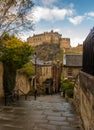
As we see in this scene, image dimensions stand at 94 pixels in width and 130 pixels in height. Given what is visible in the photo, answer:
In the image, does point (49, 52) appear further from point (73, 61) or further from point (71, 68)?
point (71, 68)

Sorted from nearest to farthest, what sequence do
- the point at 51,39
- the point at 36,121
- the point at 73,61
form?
the point at 36,121
the point at 73,61
the point at 51,39

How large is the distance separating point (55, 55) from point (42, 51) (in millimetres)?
5706

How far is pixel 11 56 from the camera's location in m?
25.8

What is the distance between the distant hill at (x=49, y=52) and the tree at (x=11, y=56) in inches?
2894

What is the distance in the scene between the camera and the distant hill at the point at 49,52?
105 meters

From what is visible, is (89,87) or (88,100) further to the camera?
(88,100)

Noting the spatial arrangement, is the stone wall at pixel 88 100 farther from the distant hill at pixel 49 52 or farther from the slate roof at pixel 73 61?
the distant hill at pixel 49 52

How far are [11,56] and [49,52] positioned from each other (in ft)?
277

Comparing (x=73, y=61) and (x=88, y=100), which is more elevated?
(x=73, y=61)

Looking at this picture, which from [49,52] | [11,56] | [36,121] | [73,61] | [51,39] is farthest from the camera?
[51,39]

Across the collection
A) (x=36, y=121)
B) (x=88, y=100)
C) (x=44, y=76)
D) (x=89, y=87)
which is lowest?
(x=44, y=76)

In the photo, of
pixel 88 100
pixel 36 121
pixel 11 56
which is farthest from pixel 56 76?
pixel 88 100

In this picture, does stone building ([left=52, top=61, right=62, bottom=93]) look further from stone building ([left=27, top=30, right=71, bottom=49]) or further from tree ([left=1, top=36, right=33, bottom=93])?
stone building ([left=27, top=30, right=71, bottom=49])

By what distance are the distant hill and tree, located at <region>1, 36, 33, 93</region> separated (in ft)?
241
